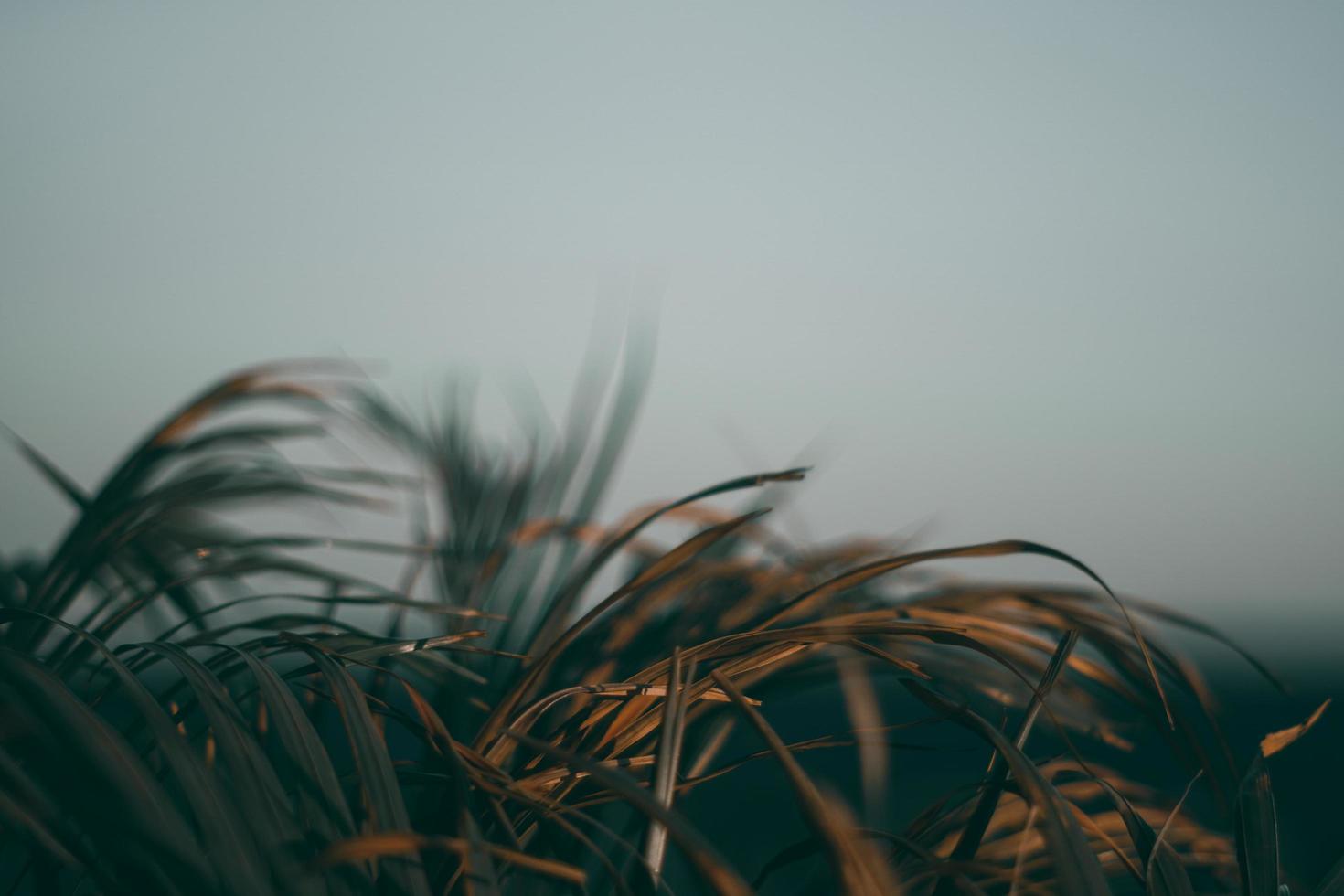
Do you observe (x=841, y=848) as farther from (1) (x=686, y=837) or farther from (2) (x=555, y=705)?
(2) (x=555, y=705)

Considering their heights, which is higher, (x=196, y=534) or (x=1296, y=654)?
(x=196, y=534)

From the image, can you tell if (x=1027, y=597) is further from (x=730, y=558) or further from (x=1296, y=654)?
(x=1296, y=654)

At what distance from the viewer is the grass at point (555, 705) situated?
1.14ft

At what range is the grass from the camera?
0.35 m

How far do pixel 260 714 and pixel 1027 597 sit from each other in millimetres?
543

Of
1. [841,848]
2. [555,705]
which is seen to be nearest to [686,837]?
[841,848]

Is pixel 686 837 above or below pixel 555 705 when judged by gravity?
above

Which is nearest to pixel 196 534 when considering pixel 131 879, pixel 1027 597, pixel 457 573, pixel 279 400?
pixel 279 400

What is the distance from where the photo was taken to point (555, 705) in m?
0.67

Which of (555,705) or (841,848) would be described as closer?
(841,848)

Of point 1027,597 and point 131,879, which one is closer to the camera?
point 131,879

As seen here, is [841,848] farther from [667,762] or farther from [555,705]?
[555,705]

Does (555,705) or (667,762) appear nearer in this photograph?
(667,762)

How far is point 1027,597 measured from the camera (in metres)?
0.60
